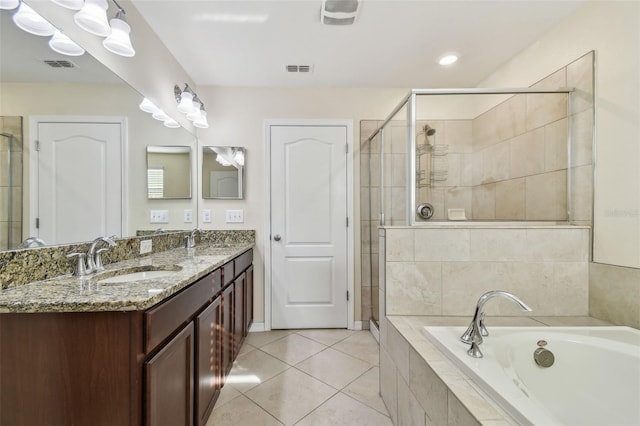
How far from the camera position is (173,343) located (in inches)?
41.2

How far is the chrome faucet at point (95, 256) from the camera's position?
1271 mm

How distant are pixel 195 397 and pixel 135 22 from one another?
2.13 metres

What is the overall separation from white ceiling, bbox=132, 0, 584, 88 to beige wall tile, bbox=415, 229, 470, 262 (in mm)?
1370

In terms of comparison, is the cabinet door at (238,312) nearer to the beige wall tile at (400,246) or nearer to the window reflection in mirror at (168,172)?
the window reflection in mirror at (168,172)

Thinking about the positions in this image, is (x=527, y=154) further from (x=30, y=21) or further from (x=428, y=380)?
(x=30, y=21)

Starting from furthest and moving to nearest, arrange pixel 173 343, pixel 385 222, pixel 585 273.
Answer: pixel 385 222 < pixel 585 273 < pixel 173 343

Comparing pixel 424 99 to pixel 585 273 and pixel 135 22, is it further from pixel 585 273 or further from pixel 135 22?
pixel 135 22

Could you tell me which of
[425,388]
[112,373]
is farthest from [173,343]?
[425,388]

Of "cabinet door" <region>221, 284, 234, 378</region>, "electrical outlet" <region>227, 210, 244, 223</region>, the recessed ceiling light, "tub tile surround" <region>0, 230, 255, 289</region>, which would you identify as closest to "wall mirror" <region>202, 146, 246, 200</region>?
"electrical outlet" <region>227, 210, 244, 223</region>

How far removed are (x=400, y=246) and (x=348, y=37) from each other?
1.50m

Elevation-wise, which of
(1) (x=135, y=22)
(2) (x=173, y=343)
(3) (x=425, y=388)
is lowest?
(3) (x=425, y=388)

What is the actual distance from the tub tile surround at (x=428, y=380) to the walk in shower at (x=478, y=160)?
58 cm

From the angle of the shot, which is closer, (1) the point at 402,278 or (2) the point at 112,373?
(2) the point at 112,373

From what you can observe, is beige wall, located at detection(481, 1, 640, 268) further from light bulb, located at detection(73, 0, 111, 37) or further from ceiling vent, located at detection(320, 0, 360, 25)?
light bulb, located at detection(73, 0, 111, 37)
